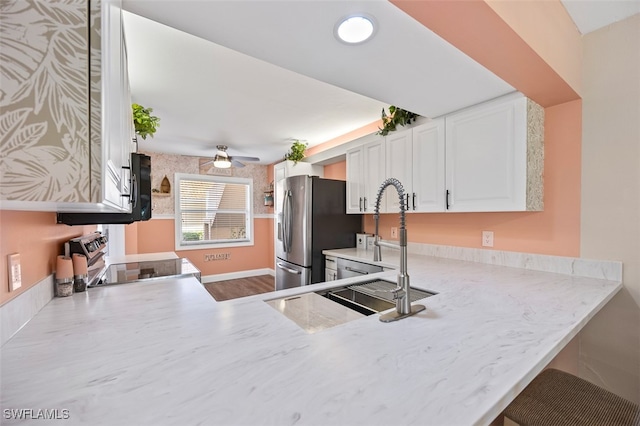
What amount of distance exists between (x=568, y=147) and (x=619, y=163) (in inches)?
10.8

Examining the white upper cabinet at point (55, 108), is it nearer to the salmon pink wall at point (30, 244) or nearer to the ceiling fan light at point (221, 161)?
the salmon pink wall at point (30, 244)

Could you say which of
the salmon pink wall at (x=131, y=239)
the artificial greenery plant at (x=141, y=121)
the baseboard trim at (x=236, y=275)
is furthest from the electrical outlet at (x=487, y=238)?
the salmon pink wall at (x=131, y=239)

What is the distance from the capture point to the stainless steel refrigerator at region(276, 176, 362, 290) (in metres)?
3.14

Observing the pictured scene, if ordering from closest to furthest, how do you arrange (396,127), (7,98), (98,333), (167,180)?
(7,98) → (98,333) → (396,127) → (167,180)

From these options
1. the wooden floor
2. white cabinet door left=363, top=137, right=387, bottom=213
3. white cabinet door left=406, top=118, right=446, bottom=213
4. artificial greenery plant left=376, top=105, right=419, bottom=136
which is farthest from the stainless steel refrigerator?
the wooden floor

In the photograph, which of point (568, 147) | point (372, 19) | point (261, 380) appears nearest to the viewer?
point (261, 380)

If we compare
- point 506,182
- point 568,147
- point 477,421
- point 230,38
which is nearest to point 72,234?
point 230,38

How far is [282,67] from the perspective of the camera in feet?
5.19

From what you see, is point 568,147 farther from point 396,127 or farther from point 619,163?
point 396,127

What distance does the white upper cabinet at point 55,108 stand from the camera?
52 centimetres

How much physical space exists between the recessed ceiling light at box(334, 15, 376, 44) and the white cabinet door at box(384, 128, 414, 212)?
4.53 feet

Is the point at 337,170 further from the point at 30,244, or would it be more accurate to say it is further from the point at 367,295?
the point at 30,244

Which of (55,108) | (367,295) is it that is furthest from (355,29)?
(367,295)

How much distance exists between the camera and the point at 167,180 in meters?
4.73
